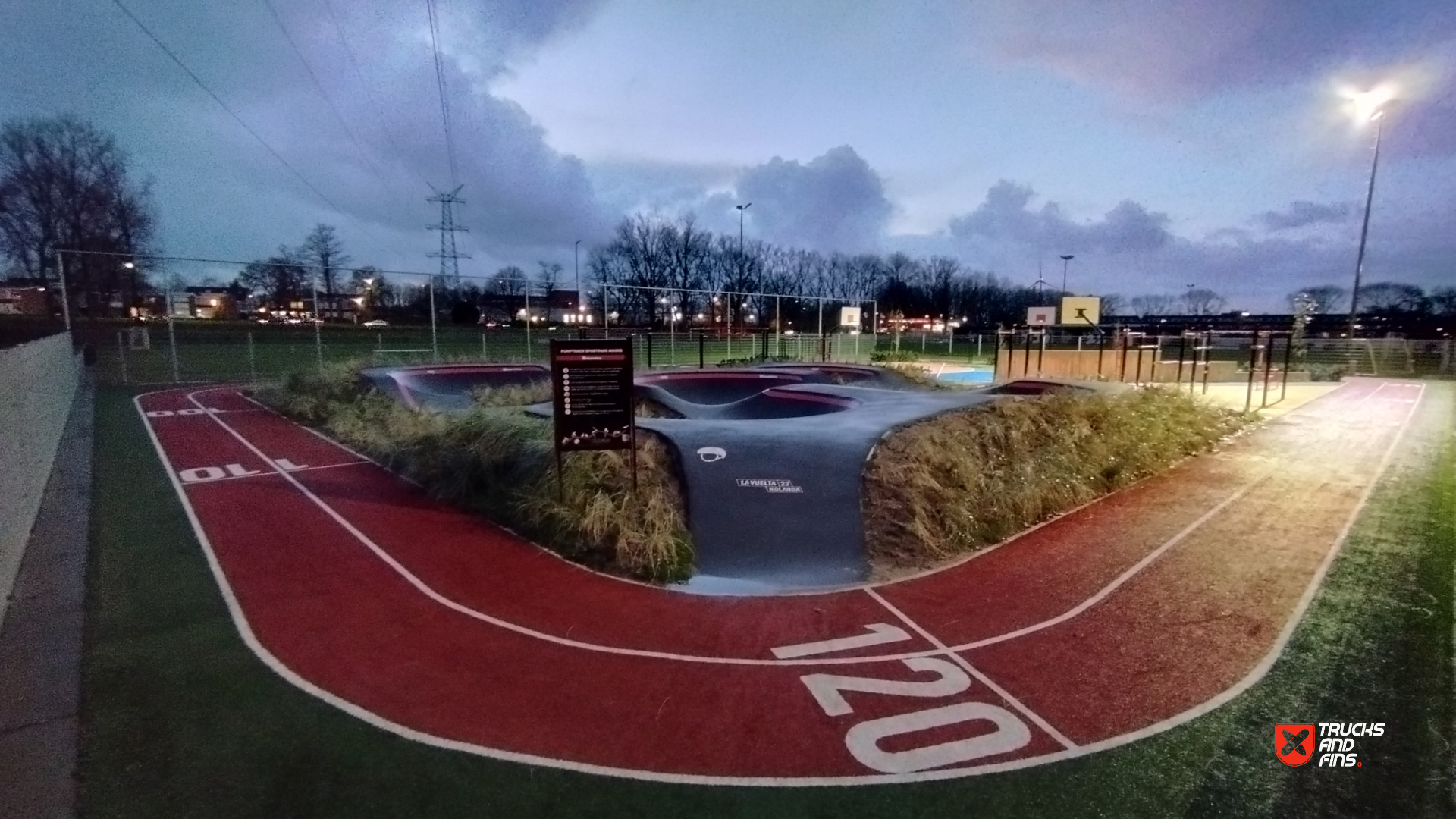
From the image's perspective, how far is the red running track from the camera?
14.7ft

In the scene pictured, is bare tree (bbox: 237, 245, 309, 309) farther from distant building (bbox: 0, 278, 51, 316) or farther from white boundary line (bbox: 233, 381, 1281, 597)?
white boundary line (bbox: 233, 381, 1281, 597)

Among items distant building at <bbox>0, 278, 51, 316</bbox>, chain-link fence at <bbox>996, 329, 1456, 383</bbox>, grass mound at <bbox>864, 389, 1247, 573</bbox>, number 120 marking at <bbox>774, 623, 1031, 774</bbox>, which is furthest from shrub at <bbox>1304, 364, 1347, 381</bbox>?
distant building at <bbox>0, 278, 51, 316</bbox>

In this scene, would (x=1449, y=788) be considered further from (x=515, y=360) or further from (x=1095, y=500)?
(x=515, y=360)

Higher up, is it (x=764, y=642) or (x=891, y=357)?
(x=891, y=357)

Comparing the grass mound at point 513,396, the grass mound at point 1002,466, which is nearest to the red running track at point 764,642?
the grass mound at point 1002,466

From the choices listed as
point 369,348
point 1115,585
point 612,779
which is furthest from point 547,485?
point 369,348

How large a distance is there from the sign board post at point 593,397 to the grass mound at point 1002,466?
11.3 feet

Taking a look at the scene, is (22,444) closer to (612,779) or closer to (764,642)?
(612,779)

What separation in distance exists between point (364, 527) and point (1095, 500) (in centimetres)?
1131

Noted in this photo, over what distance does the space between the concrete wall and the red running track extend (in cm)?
167

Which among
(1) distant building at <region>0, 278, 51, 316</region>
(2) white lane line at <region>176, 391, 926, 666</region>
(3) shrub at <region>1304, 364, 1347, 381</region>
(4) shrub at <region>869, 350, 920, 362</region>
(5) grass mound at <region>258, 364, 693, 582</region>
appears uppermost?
(1) distant building at <region>0, 278, 51, 316</region>

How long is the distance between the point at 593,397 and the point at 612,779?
5429 millimetres

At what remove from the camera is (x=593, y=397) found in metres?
8.78

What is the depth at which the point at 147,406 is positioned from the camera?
19266mm
